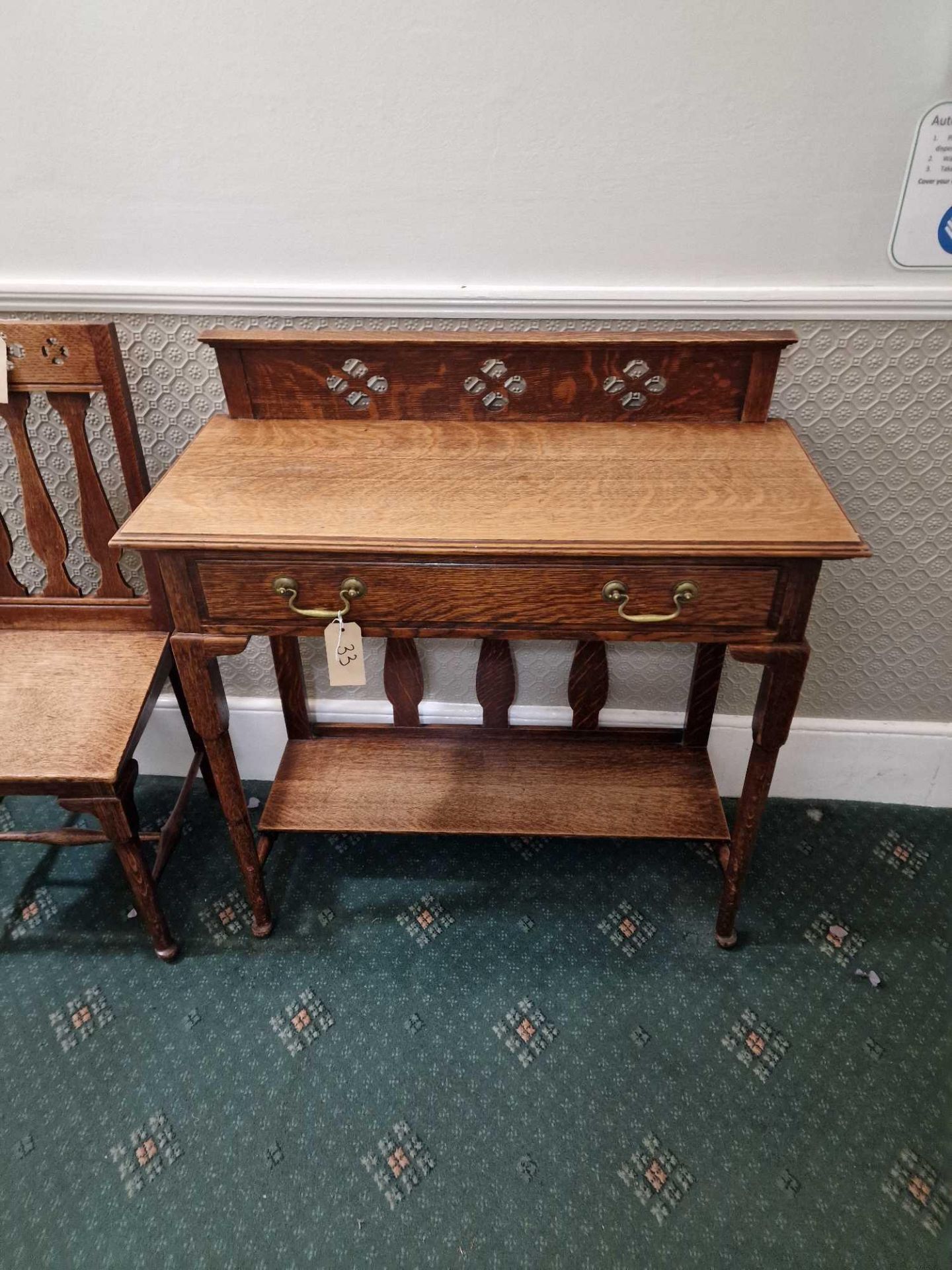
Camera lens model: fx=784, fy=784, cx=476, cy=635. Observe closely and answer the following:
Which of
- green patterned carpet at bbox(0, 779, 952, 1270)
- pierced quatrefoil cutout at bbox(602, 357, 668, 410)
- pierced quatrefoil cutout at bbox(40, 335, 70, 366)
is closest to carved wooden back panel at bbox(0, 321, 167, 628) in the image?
pierced quatrefoil cutout at bbox(40, 335, 70, 366)

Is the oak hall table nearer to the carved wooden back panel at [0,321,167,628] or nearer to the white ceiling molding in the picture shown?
the white ceiling molding

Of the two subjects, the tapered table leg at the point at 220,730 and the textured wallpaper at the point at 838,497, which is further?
the textured wallpaper at the point at 838,497

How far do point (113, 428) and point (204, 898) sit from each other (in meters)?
0.93

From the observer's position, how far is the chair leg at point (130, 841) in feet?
4.09

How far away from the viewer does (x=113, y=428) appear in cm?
134

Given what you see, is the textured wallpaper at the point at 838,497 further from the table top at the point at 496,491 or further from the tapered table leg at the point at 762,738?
the tapered table leg at the point at 762,738

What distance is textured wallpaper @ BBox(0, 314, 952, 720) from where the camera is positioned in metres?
1.32

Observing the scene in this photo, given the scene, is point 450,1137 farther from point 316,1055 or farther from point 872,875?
point 872,875

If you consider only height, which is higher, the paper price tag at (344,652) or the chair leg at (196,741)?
the paper price tag at (344,652)

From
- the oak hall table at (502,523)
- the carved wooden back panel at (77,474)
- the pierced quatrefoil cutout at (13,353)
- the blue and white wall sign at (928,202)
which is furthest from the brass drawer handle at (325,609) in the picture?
the blue and white wall sign at (928,202)

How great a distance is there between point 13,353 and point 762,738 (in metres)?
1.35

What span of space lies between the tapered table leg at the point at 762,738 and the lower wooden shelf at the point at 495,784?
10 cm

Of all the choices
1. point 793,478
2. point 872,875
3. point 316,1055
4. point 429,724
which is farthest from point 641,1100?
point 793,478

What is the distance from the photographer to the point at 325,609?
3.56ft
